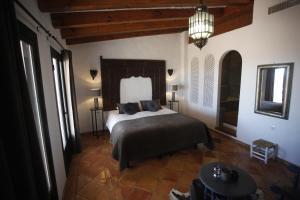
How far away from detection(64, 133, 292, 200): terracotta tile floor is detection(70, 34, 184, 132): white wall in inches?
52.8

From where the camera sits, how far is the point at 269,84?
10.3ft

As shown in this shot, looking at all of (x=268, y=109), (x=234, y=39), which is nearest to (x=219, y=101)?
(x=268, y=109)

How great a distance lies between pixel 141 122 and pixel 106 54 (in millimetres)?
2291

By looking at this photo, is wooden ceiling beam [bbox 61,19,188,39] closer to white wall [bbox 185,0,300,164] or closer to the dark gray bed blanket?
white wall [bbox 185,0,300,164]

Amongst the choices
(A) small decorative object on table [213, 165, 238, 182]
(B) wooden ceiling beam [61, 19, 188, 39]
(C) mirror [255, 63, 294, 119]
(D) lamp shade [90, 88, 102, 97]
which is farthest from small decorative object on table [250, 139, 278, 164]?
(D) lamp shade [90, 88, 102, 97]

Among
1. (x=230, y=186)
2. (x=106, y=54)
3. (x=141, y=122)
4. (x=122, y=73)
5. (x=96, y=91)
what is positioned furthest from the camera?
(x=122, y=73)

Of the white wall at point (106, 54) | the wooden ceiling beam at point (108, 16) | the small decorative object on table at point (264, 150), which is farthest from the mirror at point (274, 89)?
the white wall at point (106, 54)

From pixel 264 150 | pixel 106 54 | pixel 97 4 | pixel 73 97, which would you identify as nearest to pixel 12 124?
pixel 97 4

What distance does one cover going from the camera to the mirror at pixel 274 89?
282 centimetres

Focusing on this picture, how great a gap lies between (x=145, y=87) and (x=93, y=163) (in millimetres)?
2672

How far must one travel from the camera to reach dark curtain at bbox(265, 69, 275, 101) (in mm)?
3072

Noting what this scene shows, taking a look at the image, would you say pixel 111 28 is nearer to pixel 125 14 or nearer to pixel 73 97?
pixel 125 14

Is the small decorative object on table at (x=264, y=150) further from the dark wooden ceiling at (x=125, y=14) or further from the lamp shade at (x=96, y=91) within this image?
the lamp shade at (x=96, y=91)

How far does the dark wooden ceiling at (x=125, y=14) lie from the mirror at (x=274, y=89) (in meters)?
1.12
